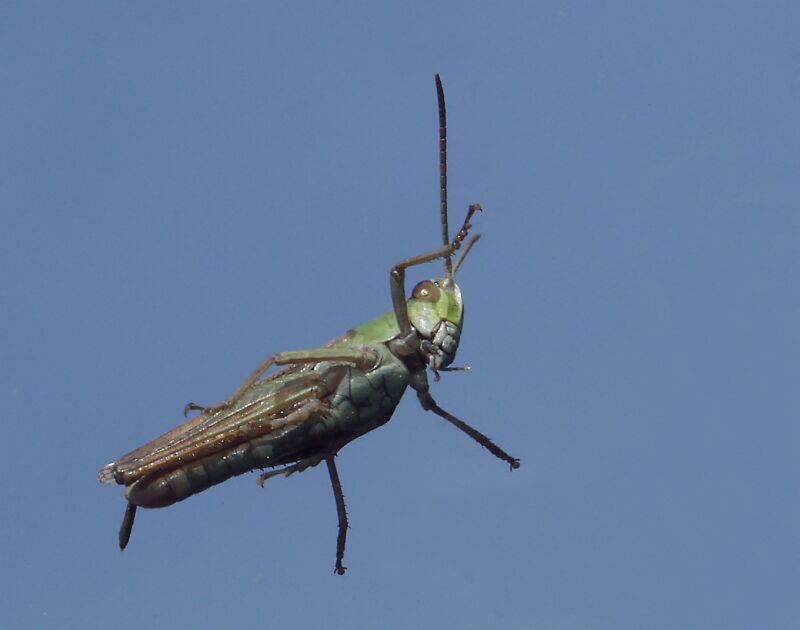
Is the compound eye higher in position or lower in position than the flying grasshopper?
higher

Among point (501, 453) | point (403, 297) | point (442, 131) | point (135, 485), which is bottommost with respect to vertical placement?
point (501, 453)

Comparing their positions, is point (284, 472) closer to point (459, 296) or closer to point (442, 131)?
point (459, 296)

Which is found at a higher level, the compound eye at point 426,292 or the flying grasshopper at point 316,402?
the compound eye at point 426,292

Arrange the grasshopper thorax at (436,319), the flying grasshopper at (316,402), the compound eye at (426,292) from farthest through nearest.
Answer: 1. the compound eye at (426,292)
2. the grasshopper thorax at (436,319)
3. the flying grasshopper at (316,402)

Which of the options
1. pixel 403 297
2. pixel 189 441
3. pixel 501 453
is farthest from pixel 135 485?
pixel 501 453

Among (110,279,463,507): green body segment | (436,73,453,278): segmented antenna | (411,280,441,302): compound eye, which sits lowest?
(110,279,463,507): green body segment

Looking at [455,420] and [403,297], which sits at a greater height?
[403,297]

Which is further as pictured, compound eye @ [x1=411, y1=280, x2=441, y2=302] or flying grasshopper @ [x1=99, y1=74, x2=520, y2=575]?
compound eye @ [x1=411, y1=280, x2=441, y2=302]
